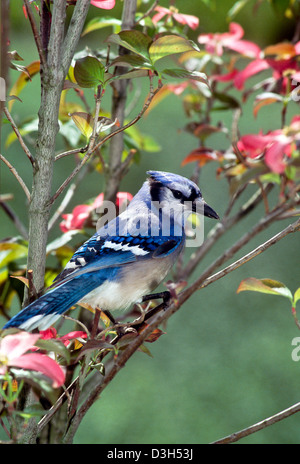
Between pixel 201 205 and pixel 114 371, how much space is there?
1.16 feet

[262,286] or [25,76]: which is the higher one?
[25,76]

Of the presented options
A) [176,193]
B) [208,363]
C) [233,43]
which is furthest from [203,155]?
[208,363]

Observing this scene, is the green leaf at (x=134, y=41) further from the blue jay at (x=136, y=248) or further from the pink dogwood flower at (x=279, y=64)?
the pink dogwood flower at (x=279, y=64)

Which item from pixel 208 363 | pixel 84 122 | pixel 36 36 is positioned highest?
pixel 36 36

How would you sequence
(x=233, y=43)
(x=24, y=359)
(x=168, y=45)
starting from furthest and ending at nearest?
(x=233, y=43)
(x=168, y=45)
(x=24, y=359)

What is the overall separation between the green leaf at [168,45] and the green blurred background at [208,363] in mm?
850

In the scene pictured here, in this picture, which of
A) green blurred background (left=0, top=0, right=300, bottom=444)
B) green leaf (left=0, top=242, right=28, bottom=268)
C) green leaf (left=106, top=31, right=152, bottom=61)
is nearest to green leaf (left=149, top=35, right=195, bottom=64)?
green leaf (left=106, top=31, right=152, bottom=61)

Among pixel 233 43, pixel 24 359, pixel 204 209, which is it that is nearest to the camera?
pixel 24 359

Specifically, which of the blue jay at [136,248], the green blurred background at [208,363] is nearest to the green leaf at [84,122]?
the blue jay at [136,248]

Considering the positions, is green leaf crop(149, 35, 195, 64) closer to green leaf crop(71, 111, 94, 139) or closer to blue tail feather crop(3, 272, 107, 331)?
green leaf crop(71, 111, 94, 139)

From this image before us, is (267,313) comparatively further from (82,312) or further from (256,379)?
(82,312)

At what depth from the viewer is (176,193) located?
98cm

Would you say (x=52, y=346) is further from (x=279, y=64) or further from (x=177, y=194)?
(x=279, y=64)

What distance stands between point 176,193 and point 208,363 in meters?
0.92
